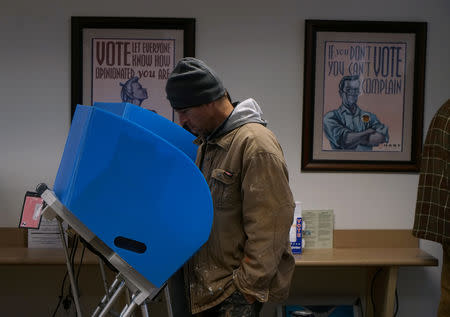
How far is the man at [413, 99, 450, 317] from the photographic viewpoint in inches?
69.6

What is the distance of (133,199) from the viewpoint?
3.60 ft

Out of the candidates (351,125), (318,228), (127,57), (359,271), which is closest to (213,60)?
(127,57)

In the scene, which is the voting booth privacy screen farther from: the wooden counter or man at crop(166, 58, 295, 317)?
the wooden counter

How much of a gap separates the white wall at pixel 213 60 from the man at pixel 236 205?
0.95 m

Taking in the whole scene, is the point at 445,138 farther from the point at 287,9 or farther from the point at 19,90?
the point at 19,90

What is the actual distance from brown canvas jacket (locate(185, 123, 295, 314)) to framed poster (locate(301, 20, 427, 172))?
1.03 metres

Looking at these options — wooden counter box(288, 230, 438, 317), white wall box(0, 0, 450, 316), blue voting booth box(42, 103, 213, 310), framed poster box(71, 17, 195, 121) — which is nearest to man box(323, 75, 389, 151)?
white wall box(0, 0, 450, 316)

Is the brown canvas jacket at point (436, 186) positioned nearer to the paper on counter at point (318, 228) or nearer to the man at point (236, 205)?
the paper on counter at point (318, 228)

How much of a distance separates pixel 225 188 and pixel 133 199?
310mm

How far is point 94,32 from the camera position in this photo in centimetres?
219

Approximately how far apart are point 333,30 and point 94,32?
128 cm

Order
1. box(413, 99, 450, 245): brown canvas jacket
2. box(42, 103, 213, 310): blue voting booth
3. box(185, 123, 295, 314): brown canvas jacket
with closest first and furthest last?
box(42, 103, 213, 310): blue voting booth
box(185, 123, 295, 314): brown canvas jacket
box(413, 99, 450, 245): brown canvas jacket

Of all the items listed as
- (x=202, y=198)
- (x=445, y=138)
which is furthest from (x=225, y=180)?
(x=445, y=138)

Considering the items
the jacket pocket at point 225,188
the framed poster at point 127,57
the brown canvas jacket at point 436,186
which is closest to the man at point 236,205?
the jacket pocket at point 225,188
